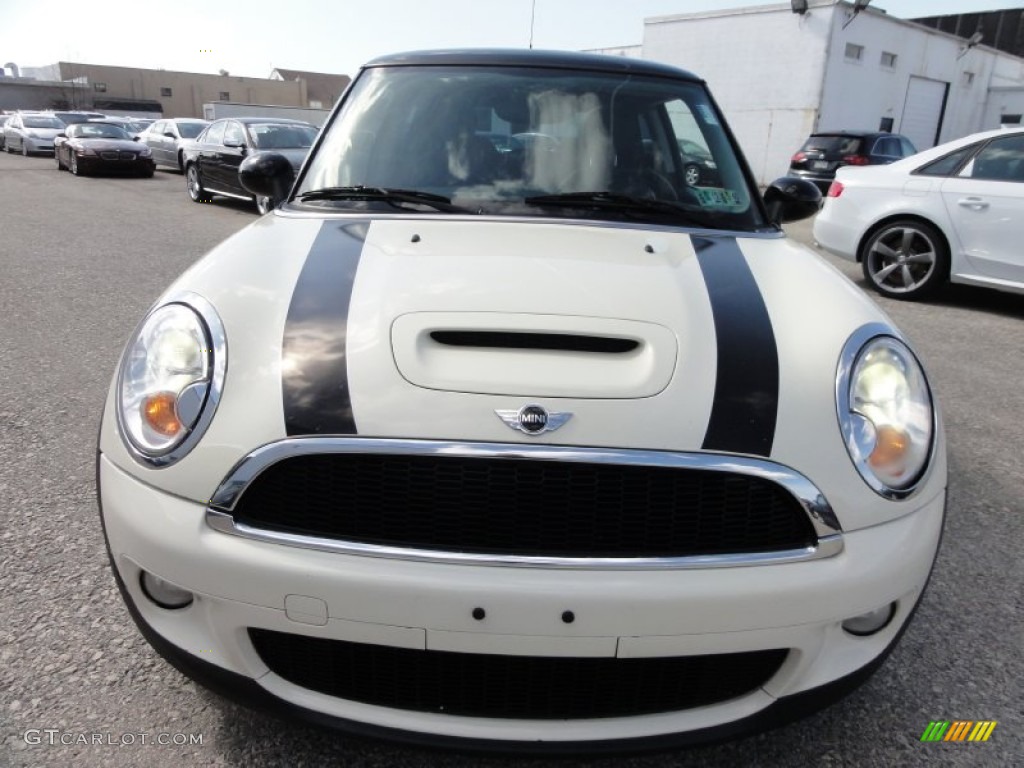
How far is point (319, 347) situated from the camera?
5.24 ft

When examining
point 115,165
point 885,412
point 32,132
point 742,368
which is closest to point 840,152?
point 885,412

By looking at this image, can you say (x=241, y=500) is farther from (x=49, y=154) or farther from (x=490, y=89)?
(x=49, y=154)

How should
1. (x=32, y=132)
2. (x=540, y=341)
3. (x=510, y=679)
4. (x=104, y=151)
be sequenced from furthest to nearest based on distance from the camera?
(x=32, y=132) → (x=104, y=151) → (x=540, y=341) → (x=510, y=679)

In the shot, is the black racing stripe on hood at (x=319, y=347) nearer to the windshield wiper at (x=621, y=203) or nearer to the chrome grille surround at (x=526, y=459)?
the chrome grille surround at (x=526, y=459)

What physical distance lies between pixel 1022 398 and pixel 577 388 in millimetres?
3925

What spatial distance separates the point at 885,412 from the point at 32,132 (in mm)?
26508

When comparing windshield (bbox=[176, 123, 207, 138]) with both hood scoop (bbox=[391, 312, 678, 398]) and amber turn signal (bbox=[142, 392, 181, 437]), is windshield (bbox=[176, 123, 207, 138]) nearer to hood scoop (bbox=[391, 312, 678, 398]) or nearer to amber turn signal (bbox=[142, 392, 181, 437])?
amber turn signal (bbox=[142, 392, 181, 437])

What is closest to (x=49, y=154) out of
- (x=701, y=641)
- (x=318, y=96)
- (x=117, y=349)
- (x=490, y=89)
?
(x=117, y=349)

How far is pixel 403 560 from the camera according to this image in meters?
1.41

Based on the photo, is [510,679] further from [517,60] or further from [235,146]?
[235,146]

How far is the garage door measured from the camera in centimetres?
2382

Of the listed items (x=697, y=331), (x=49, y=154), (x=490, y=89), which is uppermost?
(x=490, y=89)

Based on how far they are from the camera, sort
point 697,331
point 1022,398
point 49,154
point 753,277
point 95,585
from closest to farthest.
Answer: point 697,331 < point 753,277 < point 95,585 < point 1022,398 < point 49,154

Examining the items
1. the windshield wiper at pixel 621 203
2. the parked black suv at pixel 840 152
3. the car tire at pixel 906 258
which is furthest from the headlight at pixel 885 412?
the parked black suv at pixel 840 152
